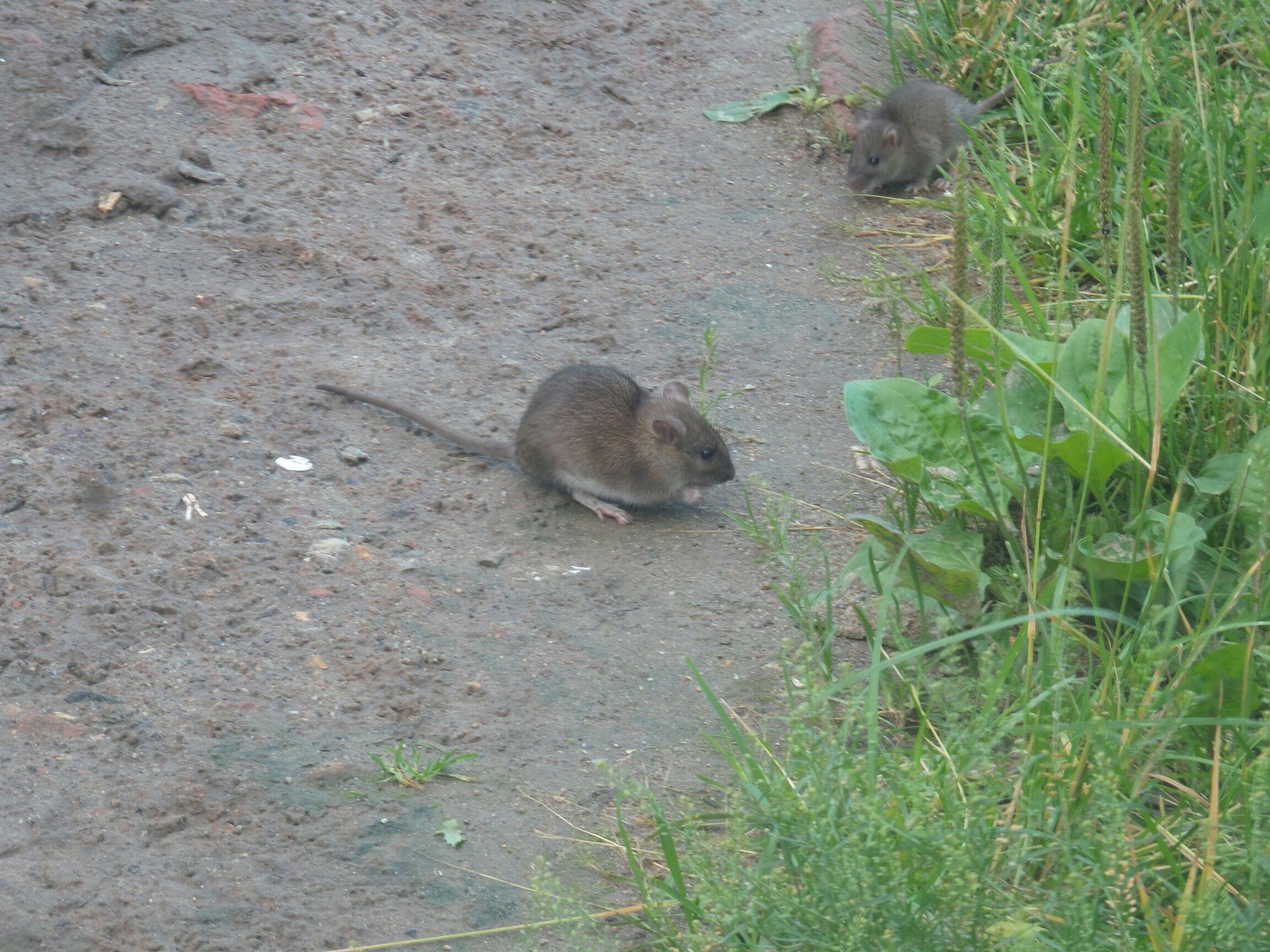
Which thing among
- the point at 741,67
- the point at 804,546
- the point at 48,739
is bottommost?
the point at 48,739

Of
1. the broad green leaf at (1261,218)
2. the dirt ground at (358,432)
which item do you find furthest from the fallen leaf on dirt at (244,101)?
the broad green leaf at (1261,218)

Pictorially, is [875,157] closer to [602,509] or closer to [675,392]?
[675,392]

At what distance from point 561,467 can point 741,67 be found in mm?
4330

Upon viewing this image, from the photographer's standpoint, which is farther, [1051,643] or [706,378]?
[706,378]

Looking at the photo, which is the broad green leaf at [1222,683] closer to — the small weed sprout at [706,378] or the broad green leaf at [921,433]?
the broad green leaf at [921,433]

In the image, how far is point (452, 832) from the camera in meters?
3.24

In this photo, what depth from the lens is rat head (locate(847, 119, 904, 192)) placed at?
6961 mm

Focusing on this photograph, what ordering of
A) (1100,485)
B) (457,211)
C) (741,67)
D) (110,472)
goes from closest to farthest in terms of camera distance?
(1100,485)
(110,472)
(457,211)
(741,67)

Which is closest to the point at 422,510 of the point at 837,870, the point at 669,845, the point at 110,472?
the point at 110,472

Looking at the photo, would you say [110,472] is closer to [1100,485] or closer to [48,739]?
[48,739]

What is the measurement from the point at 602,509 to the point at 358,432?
0.94 meters

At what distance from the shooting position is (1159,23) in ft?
19.1

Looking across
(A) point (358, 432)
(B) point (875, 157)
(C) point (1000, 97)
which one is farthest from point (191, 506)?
(C) point (1000, 97)

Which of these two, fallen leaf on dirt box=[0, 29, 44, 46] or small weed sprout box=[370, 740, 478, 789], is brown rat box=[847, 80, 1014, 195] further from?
small weed sprout box=[370, 740, 478, 789]
